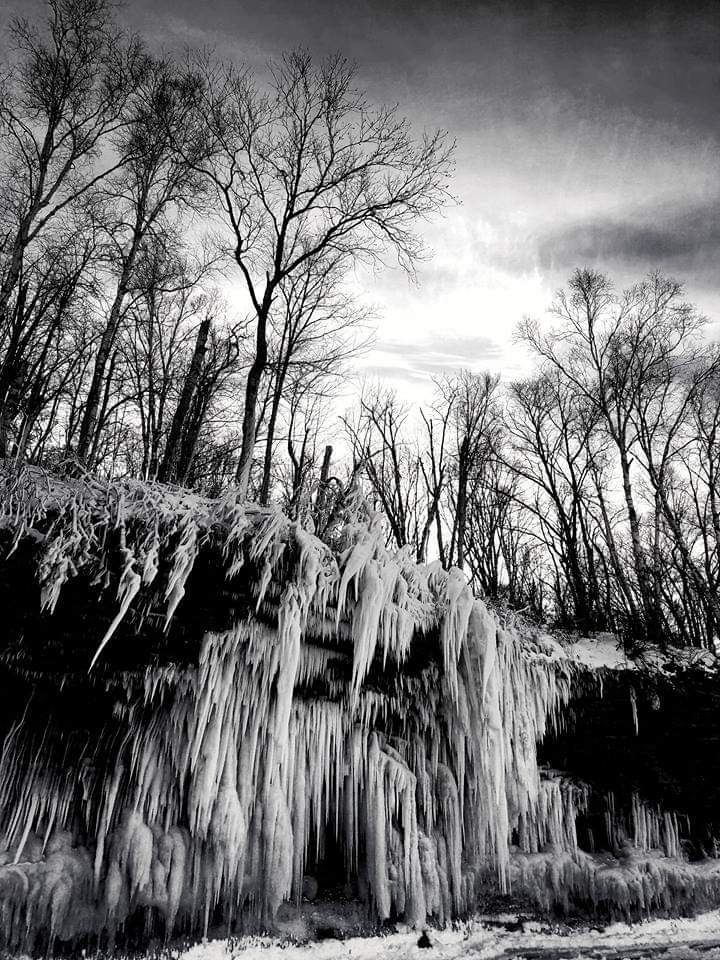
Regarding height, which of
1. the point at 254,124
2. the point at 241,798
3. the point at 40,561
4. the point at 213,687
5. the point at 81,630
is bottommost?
the point at 241,798

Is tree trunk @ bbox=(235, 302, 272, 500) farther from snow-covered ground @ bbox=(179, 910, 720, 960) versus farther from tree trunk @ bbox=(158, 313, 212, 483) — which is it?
snow-covered ground @ bbox=(179, 910, 720, 960)

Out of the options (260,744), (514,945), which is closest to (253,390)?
(260,744)

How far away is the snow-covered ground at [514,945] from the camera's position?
13.9ft

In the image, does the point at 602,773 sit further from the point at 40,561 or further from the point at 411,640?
the point at 40,561

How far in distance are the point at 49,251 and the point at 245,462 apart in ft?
18.1

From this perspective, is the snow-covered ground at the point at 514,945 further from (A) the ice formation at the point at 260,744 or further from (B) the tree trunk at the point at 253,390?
(B) the tree trunk at the point at 253,390

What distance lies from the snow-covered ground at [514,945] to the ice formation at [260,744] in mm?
202

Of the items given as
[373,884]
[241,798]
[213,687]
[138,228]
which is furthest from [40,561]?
[138,228]

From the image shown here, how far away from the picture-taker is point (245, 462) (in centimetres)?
998

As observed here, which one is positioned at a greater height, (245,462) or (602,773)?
(245,462)

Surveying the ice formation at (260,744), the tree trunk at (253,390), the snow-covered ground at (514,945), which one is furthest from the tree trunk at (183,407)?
the snow-covered ground at (514,945)

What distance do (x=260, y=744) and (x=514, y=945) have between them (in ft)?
11.1

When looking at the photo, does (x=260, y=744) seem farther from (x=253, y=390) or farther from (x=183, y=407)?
(x=183, y=407)

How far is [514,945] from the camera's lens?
495 centimetres
